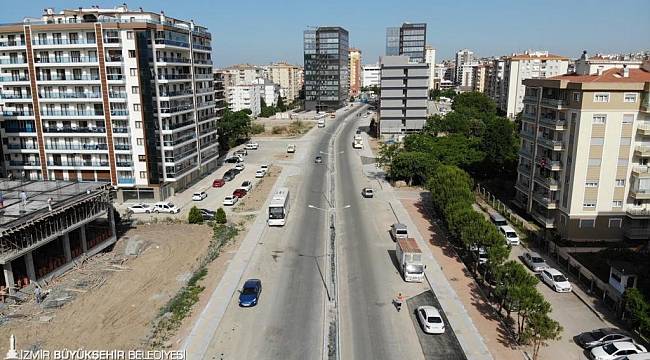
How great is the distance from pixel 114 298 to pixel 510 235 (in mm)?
36670

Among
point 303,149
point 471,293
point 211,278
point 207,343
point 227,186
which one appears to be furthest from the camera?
point 303,149

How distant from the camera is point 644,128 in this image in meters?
45.1

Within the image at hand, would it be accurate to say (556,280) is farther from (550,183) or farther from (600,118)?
(600,118)

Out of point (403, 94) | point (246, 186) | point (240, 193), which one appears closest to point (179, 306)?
point (240, 193)

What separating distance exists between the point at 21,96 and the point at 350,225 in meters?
44.9

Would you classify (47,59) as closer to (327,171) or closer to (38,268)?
(38,268)

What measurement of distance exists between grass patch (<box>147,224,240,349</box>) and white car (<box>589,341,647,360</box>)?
25.2 meters

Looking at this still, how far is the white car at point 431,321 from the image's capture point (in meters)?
30.7

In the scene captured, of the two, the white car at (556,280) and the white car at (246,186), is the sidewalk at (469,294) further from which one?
the white car at (246,186)

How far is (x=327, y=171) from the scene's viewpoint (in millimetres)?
86875

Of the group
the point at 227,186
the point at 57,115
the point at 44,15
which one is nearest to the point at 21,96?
the point at 57,115

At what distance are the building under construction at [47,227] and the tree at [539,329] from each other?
36042 mm

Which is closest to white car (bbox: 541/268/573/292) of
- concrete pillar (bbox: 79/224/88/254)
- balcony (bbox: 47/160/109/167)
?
concrete pillar (bbox: 79/224/88/254)

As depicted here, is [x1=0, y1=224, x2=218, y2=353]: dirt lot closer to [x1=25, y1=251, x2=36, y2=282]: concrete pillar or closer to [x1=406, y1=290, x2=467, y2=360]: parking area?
[x1=25, y1=251, x2=36, y2=282]: concrete pillar
